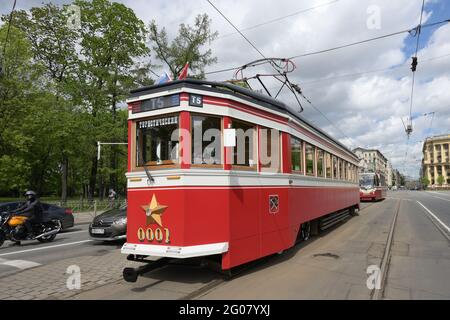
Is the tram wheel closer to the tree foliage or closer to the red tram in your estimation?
the red tram

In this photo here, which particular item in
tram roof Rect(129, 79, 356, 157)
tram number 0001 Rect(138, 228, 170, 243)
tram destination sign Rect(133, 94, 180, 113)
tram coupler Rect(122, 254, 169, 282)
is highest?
tram roof Rect(129, 79, 356, 157)

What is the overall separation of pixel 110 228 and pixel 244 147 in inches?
220

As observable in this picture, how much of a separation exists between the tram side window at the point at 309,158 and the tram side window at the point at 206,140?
385 cm

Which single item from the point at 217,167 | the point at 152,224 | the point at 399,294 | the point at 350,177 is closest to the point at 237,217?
the point at 217,167

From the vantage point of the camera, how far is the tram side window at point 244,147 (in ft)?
22.1

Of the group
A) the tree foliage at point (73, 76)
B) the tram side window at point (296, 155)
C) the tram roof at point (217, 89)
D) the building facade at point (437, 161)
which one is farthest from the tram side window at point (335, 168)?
the building facade at point (437, 161)

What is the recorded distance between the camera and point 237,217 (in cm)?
646

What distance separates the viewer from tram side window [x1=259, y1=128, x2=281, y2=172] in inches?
Answer: 287

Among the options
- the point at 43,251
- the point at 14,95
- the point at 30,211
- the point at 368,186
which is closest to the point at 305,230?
the point at 43,251

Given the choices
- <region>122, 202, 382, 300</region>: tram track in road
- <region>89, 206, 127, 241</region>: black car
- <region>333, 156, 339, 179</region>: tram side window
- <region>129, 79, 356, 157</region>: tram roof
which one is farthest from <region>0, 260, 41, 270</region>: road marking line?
<region>333, 156, 339, 179</region>: tram side window

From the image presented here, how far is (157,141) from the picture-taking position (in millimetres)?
6633

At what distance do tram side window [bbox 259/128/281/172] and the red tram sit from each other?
0.02 m

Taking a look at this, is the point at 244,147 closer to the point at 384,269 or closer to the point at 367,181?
the point at 384,269
